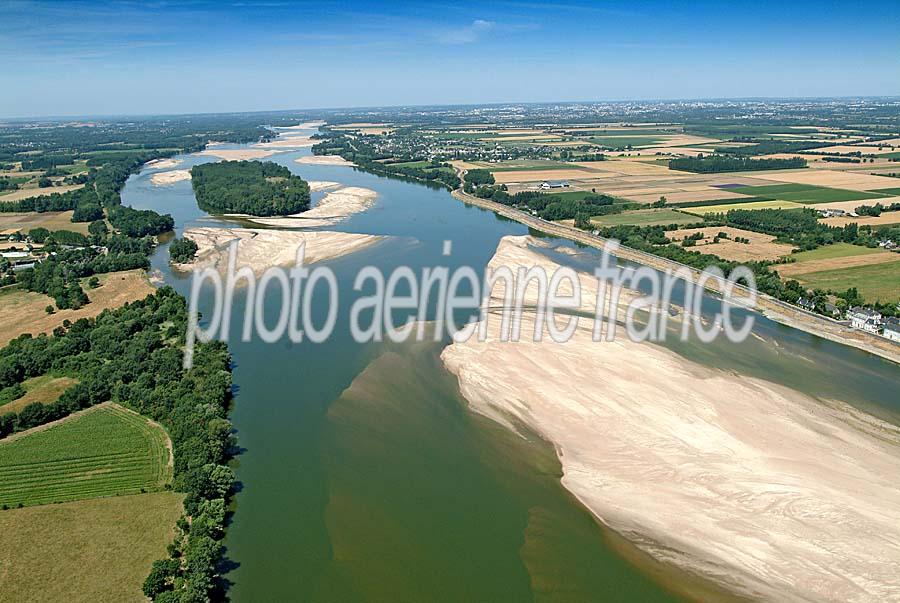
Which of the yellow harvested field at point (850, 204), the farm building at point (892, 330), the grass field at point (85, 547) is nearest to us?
the grass field at point (85, 547)

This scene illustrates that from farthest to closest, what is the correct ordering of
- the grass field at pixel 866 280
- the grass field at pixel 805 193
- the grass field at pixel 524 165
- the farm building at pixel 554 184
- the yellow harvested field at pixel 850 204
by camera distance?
the grass field at pixel 524 165 < the farm building at pixel 554 184 < the grass field at pixel 805 193 < the yellow harvested field at pixel 850 204 < the grass field at pixel 866 280

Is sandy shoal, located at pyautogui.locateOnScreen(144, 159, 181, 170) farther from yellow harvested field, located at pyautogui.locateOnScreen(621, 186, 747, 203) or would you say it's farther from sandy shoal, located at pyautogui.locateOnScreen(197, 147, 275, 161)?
yellow harvested field, located at pyautogui.locateOnScreen(621, 186, 747, 203)

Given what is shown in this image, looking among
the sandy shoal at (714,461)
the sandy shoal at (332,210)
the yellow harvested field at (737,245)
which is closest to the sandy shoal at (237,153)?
the sandy shoal at (332,210)

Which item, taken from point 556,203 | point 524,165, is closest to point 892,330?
point 556,203

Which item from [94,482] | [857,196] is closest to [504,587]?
[94,482]

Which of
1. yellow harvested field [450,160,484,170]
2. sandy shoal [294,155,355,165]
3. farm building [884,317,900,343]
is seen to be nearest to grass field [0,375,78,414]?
farm building [884,317,900,343]

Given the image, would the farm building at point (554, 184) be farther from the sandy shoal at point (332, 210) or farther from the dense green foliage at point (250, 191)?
the dense green foliage at point (250, 191)

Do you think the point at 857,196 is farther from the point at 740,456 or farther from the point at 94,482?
the point at 94,482
